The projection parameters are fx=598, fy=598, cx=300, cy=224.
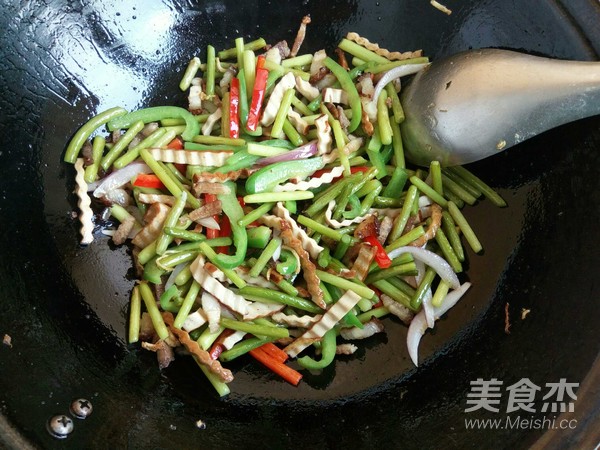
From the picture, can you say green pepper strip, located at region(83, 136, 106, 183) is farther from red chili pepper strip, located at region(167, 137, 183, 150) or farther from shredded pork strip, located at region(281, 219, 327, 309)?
shredded pork strip, located at region(281, 219, 327, 309)

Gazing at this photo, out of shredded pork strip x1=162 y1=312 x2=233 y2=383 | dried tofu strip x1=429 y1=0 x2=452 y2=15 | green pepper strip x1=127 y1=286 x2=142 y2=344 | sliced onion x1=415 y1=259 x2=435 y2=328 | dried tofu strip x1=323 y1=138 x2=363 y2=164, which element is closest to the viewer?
shredded pork strip x1=162 y1=312 x2=233 y2=383

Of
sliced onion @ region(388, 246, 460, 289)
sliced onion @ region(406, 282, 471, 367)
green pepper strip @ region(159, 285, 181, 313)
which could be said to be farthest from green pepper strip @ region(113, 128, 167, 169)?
sliced onion @ region(406, 282, 471, 367)

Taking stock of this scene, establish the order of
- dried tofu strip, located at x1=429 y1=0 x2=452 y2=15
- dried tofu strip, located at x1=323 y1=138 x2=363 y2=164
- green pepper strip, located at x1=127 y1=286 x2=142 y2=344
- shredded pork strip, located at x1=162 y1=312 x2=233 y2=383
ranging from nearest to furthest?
1. shredded pork strip, located at x1=162 y1=312 x2=233 y2=383
2. green pepper strip, located at x1=127 y1=286 x2=142 y2=344
3. dried tofu strip, located at x1=323 y1=138 x2=363 y2=164
4. dried tofu strip, located at x1=429 y1=0 x2=452 y2=15

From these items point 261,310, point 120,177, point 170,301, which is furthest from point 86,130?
point 261,310

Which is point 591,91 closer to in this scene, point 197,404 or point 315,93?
point 315,93

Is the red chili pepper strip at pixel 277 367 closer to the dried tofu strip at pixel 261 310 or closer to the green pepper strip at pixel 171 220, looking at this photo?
the dried tofu strip at pixel 261 310

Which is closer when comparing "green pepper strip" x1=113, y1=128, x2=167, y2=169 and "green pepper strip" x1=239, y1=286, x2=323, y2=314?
"green pepper strip" x1=239, y1=286, x2=323, y2=314

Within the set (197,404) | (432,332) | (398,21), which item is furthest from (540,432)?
(398,21)
